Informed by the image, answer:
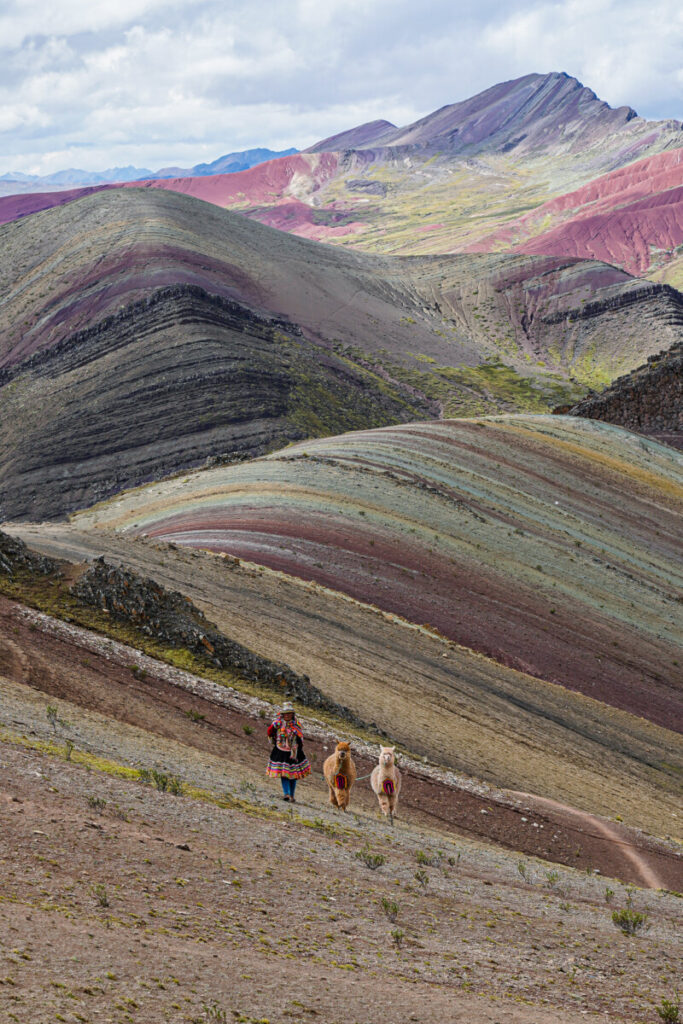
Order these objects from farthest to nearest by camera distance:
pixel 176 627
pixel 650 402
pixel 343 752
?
pixel 650 402 → pixel 176 627 → pixel 343 752

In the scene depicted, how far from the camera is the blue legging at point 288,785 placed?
1463 cm

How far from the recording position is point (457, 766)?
20.8 meters

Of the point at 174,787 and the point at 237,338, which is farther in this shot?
the point at 237,338

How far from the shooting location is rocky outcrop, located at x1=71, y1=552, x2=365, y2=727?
1988cm

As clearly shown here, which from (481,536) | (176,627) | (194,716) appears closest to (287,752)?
(194,716)

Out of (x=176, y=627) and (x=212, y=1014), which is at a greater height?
Answer: (x=176, y=627)

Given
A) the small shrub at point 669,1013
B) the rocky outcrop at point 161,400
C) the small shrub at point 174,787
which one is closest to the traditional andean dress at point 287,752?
the small shrub at point 174,787

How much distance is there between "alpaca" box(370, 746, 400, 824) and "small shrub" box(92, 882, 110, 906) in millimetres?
6963

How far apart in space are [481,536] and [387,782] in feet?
84.6

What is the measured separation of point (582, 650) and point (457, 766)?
46.4 ft

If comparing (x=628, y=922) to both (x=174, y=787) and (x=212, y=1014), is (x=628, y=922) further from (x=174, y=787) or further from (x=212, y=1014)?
(x=212, y=1014)

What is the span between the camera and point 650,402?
237 feet

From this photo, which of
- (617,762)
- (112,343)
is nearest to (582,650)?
(617,762)

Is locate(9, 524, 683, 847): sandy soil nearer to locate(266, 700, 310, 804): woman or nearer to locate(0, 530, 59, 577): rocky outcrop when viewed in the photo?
locate(0, 530, 59, 577): rocky outcrop
